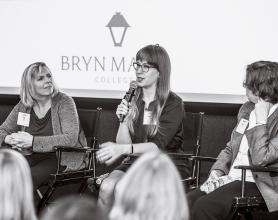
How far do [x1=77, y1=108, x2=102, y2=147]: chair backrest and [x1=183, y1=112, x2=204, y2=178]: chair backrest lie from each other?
0.68 m

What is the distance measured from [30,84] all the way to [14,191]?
301cm

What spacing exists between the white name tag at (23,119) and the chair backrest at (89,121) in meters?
0.41

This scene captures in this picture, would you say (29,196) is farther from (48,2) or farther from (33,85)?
(48,2)

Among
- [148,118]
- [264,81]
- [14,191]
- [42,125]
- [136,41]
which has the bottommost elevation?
[42,125]

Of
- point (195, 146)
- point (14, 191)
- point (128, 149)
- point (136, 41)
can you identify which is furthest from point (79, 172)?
point (14, 191)

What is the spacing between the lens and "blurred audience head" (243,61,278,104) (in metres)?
3.54

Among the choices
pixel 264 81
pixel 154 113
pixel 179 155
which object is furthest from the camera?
pixel 154 113

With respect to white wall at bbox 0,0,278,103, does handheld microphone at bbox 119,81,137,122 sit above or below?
below

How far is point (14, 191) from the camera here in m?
1.50

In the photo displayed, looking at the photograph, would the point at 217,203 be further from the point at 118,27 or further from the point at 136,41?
the point at 118,27

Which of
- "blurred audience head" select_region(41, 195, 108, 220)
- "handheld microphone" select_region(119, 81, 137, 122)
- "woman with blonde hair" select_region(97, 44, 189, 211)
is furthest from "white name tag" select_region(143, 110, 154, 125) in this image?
"blurred audience head" select_region(41, 195, 108, 220)

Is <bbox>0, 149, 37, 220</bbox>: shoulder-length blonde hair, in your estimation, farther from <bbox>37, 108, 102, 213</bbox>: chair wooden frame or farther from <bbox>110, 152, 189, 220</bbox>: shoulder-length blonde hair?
<bbox>37, 108, 102, 213</bbox>: chair wooden frame

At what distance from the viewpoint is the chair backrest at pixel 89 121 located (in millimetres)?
4539

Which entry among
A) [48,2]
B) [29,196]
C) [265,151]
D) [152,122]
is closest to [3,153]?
[29,196]
